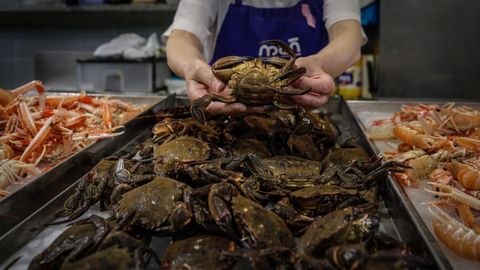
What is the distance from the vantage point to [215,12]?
341 centimetres

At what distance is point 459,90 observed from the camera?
16.7 ft

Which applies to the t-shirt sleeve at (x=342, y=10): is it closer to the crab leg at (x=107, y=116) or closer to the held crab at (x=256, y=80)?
the held crab at (x=256, y=80)

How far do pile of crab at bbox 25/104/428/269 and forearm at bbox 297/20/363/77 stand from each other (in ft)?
2.31

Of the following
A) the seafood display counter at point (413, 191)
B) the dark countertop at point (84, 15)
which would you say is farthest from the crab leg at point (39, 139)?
the dark countertop at point (84, 15)

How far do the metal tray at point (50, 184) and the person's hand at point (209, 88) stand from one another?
1.64 ft

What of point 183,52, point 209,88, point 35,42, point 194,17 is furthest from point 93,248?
point 35,42

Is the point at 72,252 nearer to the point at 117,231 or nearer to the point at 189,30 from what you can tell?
the point at 117,231

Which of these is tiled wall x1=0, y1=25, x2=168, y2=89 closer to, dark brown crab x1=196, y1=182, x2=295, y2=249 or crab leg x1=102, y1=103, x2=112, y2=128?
crab leg x1=102, y1=103, x2=112, y2=128

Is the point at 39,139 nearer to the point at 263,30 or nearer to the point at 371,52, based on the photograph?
the point at 263,30

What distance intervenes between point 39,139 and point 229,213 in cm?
143

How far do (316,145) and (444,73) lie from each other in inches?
134

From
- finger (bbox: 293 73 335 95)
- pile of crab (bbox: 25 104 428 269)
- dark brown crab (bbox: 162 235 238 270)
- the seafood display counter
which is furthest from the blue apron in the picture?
dark brown crab (bbox: 162 235 238 270)

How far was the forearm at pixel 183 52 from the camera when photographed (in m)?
2.64

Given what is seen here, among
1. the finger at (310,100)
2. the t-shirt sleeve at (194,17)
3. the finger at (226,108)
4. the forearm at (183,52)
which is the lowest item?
the finger at (226,108)
